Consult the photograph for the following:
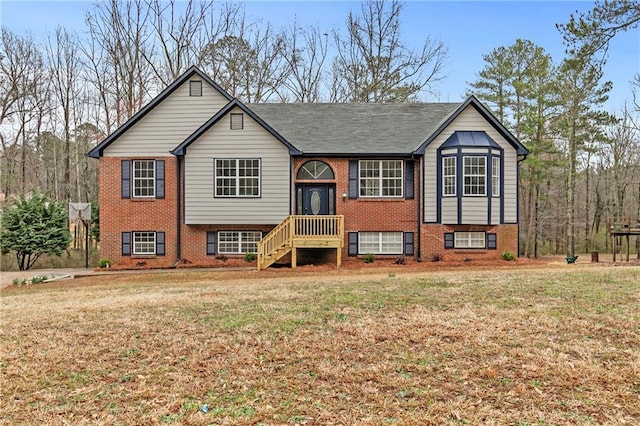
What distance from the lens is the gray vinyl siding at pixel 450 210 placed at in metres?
17.9

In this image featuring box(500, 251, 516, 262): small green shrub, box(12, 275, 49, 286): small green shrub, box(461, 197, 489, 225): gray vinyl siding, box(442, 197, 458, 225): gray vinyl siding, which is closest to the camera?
box(12, 275, 49, 286): small green shrub

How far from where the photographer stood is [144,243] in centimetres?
1917

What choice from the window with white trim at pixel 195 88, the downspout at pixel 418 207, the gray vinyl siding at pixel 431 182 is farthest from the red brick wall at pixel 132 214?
the gray vinyl siding at pixel 431 182

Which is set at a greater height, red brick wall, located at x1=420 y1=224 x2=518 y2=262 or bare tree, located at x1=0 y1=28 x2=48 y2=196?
bare tree, located at x1=0 y1=28 x2=48 y2=196

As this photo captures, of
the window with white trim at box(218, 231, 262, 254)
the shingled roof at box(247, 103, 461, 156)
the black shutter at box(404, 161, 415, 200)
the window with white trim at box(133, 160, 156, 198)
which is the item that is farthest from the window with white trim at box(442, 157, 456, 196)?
the window with white trim at box(133, 160, 156, 198)

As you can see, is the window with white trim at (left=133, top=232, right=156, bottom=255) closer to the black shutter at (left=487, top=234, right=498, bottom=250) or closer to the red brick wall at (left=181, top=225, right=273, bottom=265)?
the red brick wall at (left=181, top=225, right=273, bottom=265)

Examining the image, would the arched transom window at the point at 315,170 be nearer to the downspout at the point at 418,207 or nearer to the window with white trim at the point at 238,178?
the window with white trim at the point at 238,178

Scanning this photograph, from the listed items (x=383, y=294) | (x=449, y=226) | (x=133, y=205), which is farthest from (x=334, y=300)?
(x=133, y=205)

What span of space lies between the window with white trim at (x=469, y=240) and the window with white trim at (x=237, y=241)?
7.75 meters

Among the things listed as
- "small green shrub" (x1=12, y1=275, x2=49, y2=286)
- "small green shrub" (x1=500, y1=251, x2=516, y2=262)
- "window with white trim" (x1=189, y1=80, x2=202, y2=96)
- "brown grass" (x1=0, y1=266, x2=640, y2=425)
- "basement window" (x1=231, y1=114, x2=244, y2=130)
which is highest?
"window with white trim" (x1=189, y1=80, x2=202, y2=96)

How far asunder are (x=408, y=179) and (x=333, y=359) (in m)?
13.9

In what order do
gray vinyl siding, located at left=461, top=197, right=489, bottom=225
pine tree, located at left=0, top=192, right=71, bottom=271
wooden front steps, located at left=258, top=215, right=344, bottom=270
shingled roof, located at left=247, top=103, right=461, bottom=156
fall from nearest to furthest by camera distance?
1. wooden front steps, located at left=258, top=215, right=344, bottom=270
2. gray vinyl siding, located at left=461, top=197, right=489, bottom=225
3. shingled roof, located at left=247, top=103, right=461, bottom=156
4. pine tree, located at left=0, top=192, right=71, bottom=271

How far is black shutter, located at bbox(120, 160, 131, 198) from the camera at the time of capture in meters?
19.0

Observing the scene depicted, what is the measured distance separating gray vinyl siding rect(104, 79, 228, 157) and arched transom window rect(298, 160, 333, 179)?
4132 mm
